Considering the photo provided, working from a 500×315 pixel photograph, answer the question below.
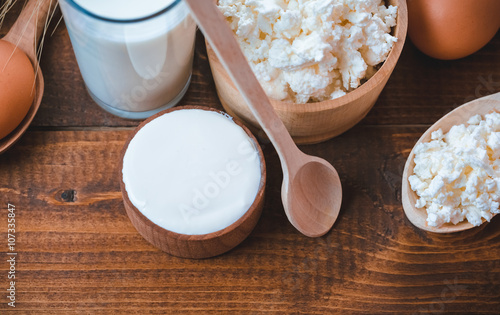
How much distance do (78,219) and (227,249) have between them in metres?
0.21

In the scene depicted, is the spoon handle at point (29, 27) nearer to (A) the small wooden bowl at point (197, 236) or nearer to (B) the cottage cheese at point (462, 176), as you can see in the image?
(A) the small wooden bowl at point (197, 236)

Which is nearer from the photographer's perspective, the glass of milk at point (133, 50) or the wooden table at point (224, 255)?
the glass of milk at point (133, 50)

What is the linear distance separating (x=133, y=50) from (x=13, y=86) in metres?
0.18

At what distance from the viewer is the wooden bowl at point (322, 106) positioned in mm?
718

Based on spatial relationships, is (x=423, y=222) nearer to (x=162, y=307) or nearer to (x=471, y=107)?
(x=471, y=107)

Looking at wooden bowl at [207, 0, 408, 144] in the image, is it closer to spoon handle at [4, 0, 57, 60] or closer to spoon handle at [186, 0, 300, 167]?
spoon handle at [186, 0, 300, 167]

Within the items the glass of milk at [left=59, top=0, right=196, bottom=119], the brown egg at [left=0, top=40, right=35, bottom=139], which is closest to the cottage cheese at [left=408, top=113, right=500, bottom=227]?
the glass of milk at [left=59, top=0, right=196, bottom=119]

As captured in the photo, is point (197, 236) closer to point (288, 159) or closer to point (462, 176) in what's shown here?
point (288, 159)

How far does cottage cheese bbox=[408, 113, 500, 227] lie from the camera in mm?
722

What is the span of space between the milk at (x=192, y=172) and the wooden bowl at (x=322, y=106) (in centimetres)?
5

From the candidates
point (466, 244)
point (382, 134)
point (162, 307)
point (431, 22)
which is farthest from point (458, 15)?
point (162, 307)

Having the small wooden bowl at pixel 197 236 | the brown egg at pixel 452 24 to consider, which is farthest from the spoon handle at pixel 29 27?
the brown egg at pixel 452 24

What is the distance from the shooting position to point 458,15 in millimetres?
766

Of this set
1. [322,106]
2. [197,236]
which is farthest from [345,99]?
[197,236]
